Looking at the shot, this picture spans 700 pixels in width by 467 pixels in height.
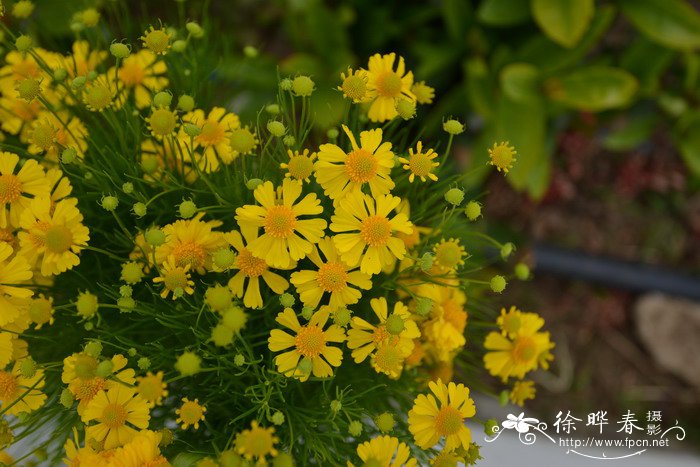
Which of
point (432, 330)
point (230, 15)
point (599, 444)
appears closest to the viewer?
point (432, 330)

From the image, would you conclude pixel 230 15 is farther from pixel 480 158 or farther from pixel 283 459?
pixel 283 459

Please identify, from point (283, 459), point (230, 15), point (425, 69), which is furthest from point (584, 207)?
point (283, 459)

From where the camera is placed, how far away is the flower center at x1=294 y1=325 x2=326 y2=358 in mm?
482

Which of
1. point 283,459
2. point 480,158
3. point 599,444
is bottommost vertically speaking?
point 599,444

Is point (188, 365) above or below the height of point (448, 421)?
above

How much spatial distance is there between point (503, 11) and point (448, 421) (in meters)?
0.85

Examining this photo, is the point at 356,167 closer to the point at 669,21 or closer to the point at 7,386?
the point at 7,386

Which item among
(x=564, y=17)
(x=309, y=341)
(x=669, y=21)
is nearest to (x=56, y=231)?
(x=309, y=341)

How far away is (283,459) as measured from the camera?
44 centimetres

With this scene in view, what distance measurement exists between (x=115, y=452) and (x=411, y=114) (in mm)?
349

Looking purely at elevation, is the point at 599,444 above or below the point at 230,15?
below

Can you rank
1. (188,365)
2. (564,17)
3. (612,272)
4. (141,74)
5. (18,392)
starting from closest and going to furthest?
(188,365)
(18,392)
(141,74)
(564,17)
(612,272)

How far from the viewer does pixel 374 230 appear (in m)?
0.47

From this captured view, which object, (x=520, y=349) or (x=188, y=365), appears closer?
(x=188, y=365)
